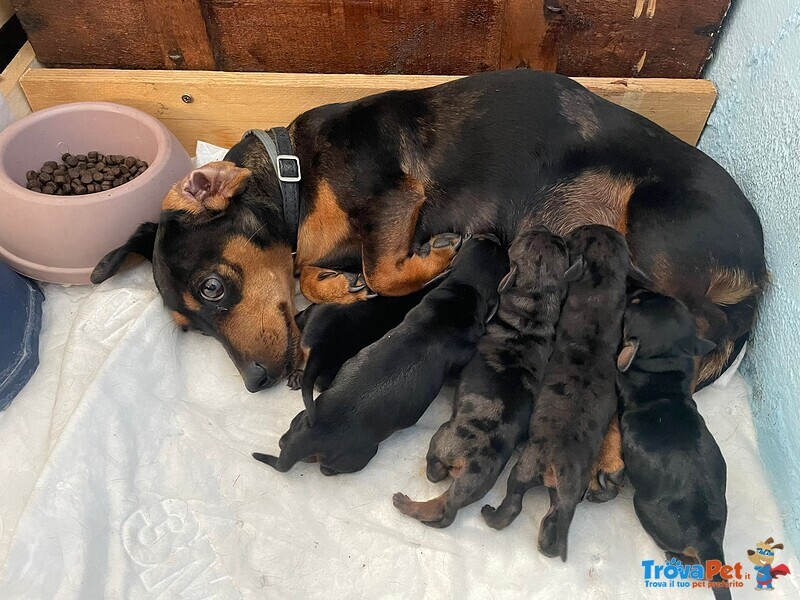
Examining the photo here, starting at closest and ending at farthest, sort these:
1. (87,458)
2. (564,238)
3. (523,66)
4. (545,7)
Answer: (87,458) → (564,238) → (545,7) → (523,66)

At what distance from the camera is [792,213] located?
279 cm

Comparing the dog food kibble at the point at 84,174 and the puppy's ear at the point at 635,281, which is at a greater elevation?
the puppy's ear at the point at 635,281

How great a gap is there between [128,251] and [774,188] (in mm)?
2739

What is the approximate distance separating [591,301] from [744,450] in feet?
2.92

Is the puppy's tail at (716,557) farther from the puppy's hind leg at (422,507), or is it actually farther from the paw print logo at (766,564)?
the puppy's hind leg at (422,507)

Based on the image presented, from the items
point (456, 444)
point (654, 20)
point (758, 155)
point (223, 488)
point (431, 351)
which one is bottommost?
point (223, 488)

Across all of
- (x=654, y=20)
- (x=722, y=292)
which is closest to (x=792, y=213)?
(x=722, y=292)

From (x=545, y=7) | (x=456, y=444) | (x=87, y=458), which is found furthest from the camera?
(x=545, y=7)

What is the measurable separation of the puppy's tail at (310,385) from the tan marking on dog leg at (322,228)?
0.59m

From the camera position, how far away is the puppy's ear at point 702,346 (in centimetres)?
261

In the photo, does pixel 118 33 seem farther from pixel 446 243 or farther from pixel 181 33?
Result: pixel 446 243

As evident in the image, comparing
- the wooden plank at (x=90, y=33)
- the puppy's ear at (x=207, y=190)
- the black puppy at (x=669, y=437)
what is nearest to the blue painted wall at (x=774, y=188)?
the black puppy at (x=669, y=437)

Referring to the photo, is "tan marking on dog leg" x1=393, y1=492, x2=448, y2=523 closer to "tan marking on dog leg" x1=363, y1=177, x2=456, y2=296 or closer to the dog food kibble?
"tan marking on dog leg" x1=363, y1=177, x2=456, y2=296

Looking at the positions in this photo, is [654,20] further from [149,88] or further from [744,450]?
[149,88]
